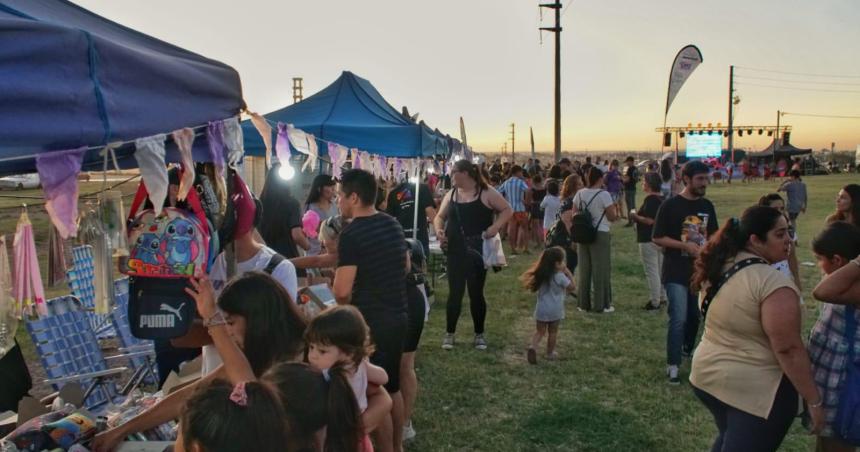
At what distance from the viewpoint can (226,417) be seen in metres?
1.72

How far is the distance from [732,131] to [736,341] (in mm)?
A: 49951

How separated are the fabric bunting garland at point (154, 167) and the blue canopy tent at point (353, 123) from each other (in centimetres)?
399

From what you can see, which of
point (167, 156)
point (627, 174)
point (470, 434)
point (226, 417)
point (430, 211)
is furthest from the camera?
point (627, 174)

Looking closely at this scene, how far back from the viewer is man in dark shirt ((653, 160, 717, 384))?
5.07 metres

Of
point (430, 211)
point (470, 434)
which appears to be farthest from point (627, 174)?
point (470, 434)

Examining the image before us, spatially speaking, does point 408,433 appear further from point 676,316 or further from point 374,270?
point 676,316

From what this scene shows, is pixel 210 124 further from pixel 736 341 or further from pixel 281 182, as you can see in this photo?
pixel 281 182

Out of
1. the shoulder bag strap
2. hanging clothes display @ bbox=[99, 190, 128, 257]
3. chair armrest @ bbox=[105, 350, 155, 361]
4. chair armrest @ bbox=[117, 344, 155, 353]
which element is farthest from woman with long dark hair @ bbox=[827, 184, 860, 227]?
chair armrest @ bbox=[117, 344, 155, 353]

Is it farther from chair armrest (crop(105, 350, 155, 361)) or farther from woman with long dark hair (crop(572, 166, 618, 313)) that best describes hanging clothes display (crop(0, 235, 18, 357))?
woman with long dark hair (crop(572, 166, 618, 313))

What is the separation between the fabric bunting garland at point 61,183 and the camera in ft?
Result: 6.09

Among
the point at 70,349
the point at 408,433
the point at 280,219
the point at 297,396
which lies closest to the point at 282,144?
the point at 280,219

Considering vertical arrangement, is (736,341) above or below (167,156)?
below

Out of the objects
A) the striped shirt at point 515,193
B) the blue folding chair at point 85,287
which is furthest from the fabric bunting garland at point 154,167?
the striped shirt at point 515,193

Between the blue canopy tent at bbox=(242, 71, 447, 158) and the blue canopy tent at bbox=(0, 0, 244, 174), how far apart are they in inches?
151
